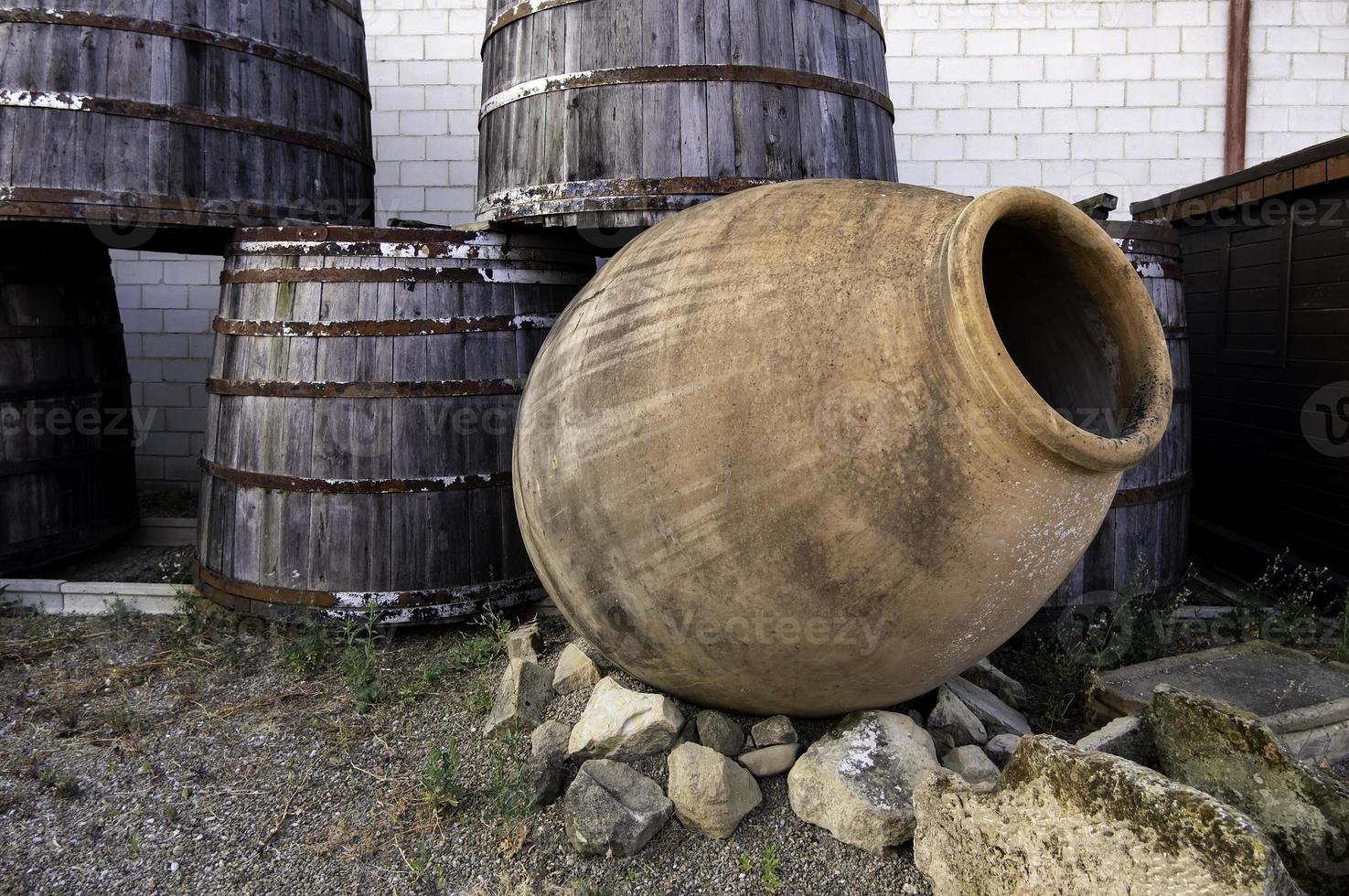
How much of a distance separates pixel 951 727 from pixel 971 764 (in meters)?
0.14

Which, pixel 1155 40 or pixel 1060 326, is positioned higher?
pixel 1155 40

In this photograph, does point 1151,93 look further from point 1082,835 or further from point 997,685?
point 1082,835

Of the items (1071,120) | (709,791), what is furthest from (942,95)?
(709,791)

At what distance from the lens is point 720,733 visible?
237 centimetres

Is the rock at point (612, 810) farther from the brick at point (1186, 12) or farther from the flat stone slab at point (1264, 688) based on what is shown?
the brick at point (1186, 12)

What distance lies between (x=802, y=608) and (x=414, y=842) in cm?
116

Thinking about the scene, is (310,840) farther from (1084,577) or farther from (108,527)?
(108,527)

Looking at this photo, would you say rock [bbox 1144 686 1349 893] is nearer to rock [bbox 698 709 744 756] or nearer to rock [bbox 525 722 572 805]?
rock [bbox 698 709 744 756]

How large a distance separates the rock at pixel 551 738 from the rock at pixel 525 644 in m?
0.47

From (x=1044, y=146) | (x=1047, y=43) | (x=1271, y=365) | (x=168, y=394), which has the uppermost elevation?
(x=1047, y=43)

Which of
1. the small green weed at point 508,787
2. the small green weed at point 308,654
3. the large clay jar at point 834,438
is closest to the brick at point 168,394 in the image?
the small green weed at point 308,654

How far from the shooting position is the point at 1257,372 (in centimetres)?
430

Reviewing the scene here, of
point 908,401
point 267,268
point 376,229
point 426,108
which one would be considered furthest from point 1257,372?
point 426,108

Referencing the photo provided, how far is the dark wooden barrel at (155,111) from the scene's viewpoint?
133 inches
